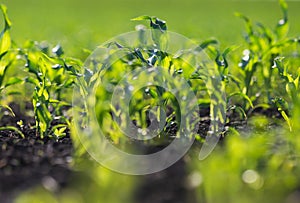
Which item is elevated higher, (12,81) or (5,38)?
(5,38)

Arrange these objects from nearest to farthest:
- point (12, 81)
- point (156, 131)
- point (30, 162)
Result: point (30, 162)
point (156, 131)
point (12, 81)

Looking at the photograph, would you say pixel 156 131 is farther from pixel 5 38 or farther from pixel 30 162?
pixel 5 38

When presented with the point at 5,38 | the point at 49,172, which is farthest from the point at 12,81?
the point at 49,172

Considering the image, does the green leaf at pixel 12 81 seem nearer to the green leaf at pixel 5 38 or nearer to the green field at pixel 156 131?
the green field at pixel 156 131

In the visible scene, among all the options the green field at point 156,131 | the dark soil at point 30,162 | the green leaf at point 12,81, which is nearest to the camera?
the green field at point 156,131

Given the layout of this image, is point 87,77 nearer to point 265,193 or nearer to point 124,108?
point 124,108

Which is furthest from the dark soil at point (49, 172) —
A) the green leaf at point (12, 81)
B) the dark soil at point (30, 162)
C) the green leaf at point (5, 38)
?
the green leaf at point (5, 38)

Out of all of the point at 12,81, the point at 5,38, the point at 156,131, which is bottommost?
the point at 156,131

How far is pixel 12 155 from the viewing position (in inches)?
125

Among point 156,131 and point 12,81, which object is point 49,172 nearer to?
point 156,131

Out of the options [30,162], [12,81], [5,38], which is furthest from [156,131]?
[5,38]

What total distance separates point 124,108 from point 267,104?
1.32 meters

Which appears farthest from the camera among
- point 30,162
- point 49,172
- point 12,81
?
point 12,81

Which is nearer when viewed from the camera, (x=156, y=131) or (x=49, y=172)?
(x=49, y=172)
